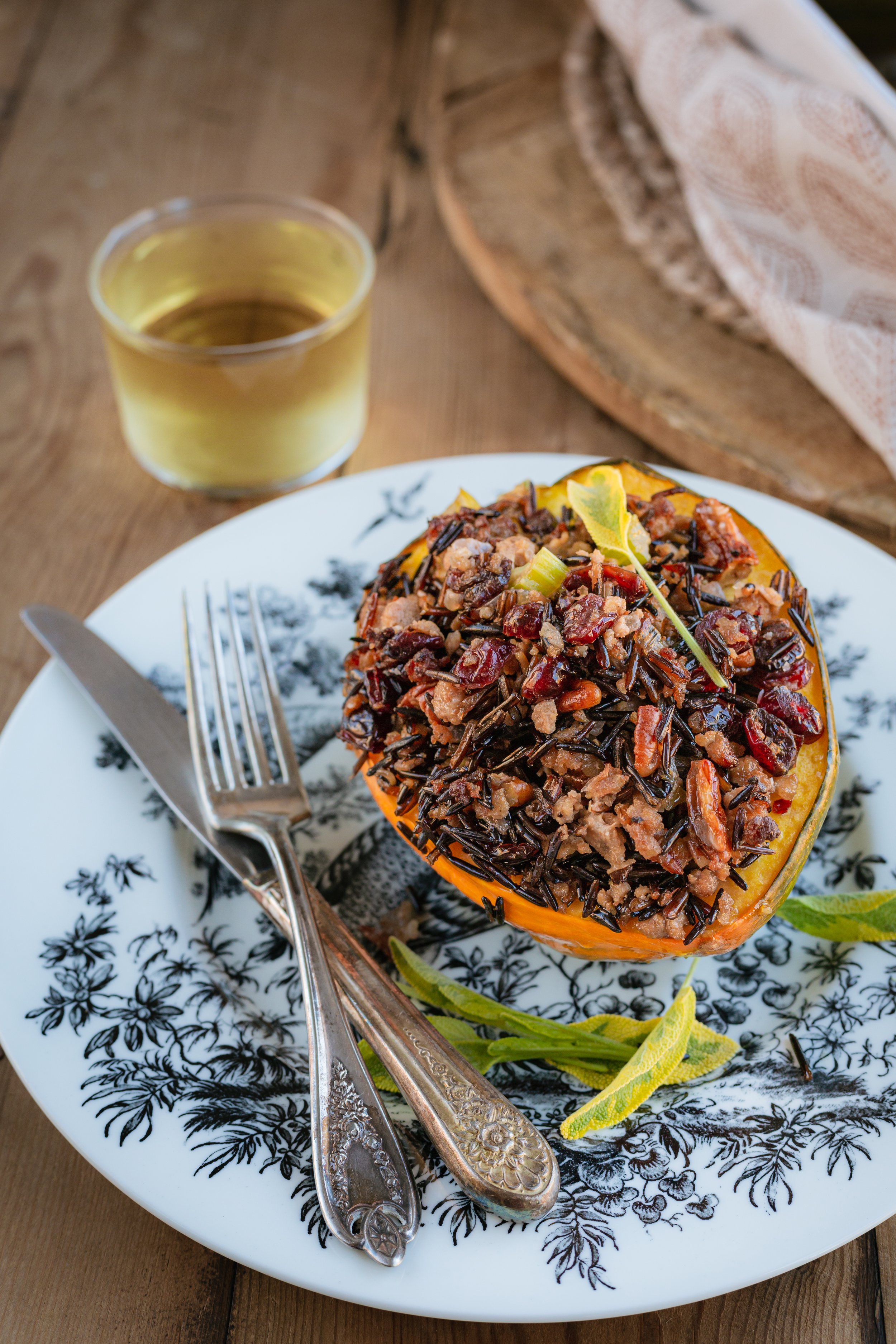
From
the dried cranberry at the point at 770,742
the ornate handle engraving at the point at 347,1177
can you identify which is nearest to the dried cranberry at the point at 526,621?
the dried cranberry at the point at 770,742

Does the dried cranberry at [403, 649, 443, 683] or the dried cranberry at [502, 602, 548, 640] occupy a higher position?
the dried cranberry at [502, 602, 548, 640]

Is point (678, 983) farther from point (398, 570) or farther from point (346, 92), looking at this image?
point (346, 92)

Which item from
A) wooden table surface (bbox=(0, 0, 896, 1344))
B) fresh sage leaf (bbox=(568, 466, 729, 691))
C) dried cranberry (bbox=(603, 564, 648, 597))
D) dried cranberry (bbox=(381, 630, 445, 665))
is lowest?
wooden table surface (bbox=(0, 0, 896, 1344))

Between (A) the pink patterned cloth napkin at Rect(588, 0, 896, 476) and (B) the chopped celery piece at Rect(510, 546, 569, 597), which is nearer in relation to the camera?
(B) the chopped celery piece at Rect(510, 546, 569, 597)

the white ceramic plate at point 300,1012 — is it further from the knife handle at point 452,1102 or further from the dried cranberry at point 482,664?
the dried cranberry at point 482,664

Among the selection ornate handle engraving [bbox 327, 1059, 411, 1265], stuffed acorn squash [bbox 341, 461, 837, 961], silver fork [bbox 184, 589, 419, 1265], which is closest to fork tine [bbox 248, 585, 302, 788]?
silver fork [bbox 184, 589, 419, 1265]

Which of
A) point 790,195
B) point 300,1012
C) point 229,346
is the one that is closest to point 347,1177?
point 300,1012

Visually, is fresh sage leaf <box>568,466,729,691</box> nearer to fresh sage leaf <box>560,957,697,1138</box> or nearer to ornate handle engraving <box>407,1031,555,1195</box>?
fresh sage leaf <box>560,957,697,1138</box>

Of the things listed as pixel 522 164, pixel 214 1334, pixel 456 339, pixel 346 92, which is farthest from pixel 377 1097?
pixel 346 92
